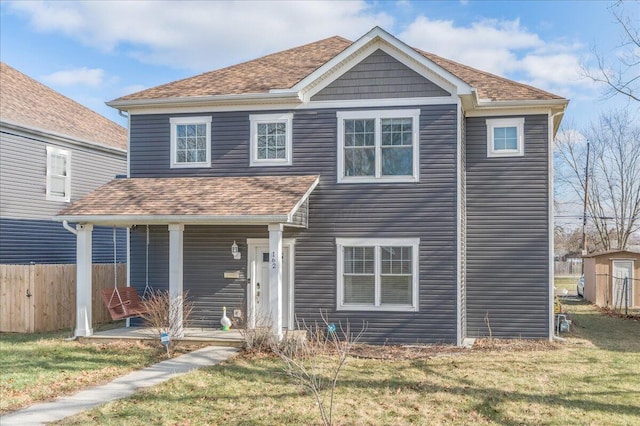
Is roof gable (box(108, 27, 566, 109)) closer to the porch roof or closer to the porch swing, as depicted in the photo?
the porch roof

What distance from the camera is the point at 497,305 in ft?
46.7

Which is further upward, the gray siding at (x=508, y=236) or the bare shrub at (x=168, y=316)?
the gray siding at (x=508, y=236)

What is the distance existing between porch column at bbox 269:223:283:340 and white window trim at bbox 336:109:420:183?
2.26 metres

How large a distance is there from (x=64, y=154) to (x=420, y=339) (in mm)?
12750

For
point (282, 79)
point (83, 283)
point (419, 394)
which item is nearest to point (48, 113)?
point (83, 283)

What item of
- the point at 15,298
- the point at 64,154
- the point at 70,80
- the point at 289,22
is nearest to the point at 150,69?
the point at 70,80

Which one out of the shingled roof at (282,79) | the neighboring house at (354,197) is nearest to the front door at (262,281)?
the neighboring house at (354,197)

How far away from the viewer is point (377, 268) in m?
13.2

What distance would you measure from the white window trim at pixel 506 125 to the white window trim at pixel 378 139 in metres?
2.29

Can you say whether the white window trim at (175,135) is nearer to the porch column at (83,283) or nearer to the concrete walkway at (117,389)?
the porch column at (83,283)

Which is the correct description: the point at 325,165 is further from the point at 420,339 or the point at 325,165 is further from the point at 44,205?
the point at 44,205

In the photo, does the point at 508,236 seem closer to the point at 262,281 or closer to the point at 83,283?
the point at 262,281

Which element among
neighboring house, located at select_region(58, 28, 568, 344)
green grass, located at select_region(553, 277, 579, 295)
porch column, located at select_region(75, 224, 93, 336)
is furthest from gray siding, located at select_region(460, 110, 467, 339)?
green grass, located at select_region(553, 277, 579, 295)

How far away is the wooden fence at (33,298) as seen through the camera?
48.2 feet
